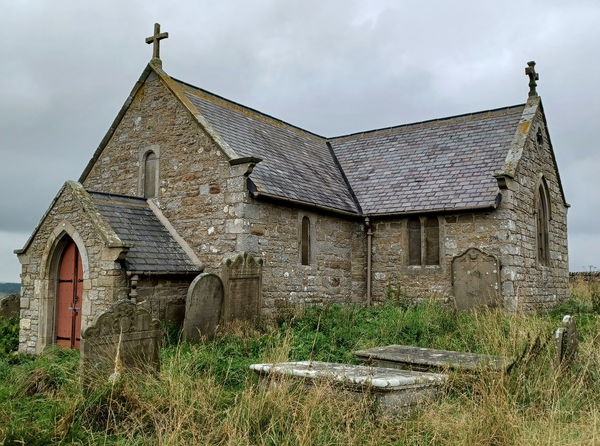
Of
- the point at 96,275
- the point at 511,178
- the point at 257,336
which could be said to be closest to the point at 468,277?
the point at 511,178

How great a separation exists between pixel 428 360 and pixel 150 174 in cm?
968

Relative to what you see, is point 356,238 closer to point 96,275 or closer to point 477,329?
point 477,329

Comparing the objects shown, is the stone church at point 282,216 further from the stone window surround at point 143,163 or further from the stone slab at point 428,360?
the stone slab at point 428,360

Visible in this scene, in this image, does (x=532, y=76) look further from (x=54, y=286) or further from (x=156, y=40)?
(x=54, y=286)

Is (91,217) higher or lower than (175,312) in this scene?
higher

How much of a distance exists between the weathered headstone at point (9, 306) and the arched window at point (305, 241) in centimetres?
879

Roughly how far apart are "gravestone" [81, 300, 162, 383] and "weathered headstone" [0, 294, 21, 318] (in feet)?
35.2

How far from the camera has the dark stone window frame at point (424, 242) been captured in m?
15.4

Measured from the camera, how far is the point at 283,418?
18.4 feet

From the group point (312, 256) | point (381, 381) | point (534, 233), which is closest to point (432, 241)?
point (534, 233)

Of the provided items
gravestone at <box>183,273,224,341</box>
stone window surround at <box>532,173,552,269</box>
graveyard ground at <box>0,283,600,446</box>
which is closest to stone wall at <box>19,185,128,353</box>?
gravestone at <box>183,273,224,341</box>

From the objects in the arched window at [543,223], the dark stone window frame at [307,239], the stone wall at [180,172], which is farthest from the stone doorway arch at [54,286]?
the arched window at [543,223]

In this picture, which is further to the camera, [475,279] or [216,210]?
[475,279]

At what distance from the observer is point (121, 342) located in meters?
7.46
